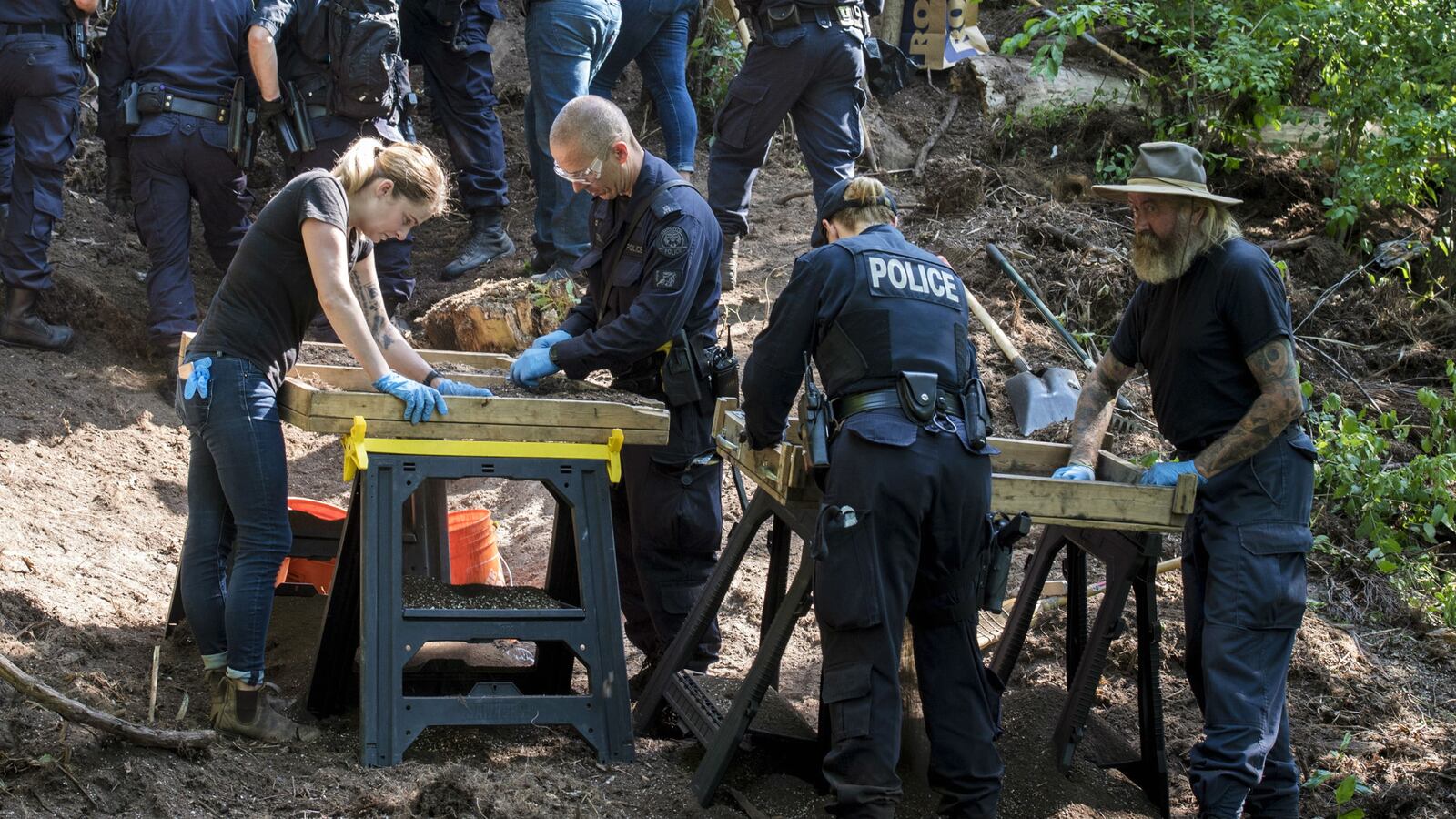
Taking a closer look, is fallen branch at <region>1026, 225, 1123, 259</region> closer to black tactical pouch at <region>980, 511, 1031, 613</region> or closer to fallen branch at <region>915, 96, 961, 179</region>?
fallen branch at <region>915, 96, 961, 179</region>

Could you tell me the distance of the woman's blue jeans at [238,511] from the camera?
3.84m

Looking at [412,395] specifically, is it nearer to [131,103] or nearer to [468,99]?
[131,103]

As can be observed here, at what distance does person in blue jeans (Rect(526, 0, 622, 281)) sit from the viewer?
6.80 metres

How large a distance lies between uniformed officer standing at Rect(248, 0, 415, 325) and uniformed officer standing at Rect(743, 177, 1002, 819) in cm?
334

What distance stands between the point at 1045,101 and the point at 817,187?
11.2ft

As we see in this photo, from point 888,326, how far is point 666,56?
414cm

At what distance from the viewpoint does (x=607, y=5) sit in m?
6.88

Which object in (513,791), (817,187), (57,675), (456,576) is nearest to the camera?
(513,791)

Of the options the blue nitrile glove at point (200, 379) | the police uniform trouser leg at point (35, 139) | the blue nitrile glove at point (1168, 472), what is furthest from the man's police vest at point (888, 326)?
the police uniform trouser leg at point (35, 139)

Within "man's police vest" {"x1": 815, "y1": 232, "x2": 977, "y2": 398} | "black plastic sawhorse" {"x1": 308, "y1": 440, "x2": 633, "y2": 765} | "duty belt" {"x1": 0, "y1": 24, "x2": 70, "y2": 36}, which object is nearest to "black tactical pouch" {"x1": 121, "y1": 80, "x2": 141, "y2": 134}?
"duty belt" {"x1": 0, "y1": 24, "x2": 70, "y2": 36}

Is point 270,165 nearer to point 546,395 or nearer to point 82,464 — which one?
point 82,464

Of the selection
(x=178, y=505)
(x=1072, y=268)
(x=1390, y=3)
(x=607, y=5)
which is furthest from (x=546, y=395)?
(x=1390, y=3)

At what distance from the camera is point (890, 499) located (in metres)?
3.55

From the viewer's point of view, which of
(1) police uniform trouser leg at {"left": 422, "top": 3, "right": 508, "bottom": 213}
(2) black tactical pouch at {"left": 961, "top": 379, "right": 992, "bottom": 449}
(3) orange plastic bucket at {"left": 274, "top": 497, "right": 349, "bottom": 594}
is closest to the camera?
(2) black tactical pouch at {"left": 961, "top": 379, "right": 992, "bottom": 449}
